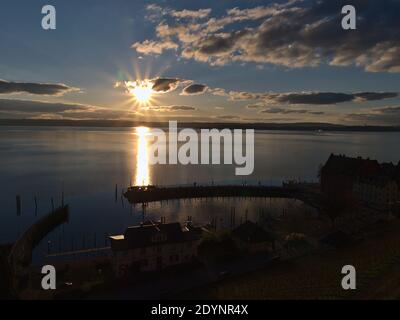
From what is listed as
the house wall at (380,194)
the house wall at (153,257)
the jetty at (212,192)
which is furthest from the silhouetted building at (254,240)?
the jetty at (212,192)

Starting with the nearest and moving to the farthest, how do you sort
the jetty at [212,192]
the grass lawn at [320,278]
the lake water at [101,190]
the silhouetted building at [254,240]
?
the grass lawn at [320,278]
the silhouetted building at [254,240]
the lake water at [101,190]
the jetty at [212,192]

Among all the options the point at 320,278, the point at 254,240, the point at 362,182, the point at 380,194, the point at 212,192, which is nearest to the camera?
the point at 320,278

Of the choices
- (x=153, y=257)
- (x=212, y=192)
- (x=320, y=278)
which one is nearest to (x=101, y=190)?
(x=212, y=192)

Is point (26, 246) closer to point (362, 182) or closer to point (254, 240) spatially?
point (254, 240)

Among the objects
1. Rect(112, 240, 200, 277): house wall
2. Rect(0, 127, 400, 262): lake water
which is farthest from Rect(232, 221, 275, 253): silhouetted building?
Rect(0, 127, 400, 262): lake water

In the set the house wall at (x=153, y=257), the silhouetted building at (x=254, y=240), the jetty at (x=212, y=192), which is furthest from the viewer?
the jetty at (x=212, y=192)

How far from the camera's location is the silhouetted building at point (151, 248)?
26.5 m

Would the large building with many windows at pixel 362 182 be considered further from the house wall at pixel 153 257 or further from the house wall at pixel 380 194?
the house wall at pixel 153 257

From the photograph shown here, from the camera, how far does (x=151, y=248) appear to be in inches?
Answer: 1087

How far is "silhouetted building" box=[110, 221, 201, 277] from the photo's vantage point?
87.0ft

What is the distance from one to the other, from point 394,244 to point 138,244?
2144 cm

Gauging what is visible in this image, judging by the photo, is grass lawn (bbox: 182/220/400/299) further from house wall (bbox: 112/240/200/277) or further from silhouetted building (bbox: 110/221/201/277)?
silhouetted building (bbox: 110/221/201/277)

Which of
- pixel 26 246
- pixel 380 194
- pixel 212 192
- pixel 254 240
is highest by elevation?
pixel 380 194
